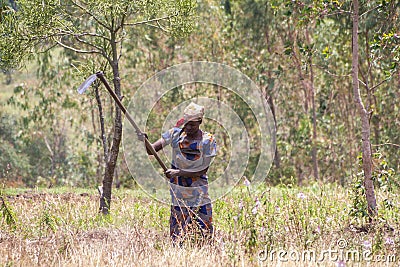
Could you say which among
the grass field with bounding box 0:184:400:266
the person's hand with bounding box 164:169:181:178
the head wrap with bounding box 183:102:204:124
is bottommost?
the grass field with bounding box 0:184:400:266

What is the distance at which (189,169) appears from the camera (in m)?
6.34

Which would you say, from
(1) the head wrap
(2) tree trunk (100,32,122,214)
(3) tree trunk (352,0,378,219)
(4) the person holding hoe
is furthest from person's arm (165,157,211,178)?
(3) tree trunk (352,0,378,219)

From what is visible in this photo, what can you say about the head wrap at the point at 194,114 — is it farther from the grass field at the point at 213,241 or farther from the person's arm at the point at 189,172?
the grass field at the point at 213,241

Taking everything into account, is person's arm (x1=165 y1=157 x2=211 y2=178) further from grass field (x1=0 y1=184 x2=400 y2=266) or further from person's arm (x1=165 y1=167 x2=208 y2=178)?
grass field (x1=0 y1=184 x2=400 y2=266)

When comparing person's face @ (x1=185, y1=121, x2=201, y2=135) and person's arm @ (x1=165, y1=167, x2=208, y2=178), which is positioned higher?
person's face @ (x1=185, y1=121, x2=201, y2=135)

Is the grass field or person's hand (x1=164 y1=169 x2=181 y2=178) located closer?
the grass field

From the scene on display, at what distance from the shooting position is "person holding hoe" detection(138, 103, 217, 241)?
6.26m

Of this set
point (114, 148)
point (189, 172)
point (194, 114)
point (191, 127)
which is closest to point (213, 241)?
point (189, 172)

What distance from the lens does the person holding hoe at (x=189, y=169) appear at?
20.5 ft

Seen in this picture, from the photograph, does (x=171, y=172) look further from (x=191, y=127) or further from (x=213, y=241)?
(x=213, y=241)

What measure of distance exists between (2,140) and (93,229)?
19.0 meters

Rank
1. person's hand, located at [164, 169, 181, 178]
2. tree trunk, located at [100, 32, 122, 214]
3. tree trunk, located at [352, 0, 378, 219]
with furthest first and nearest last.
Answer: tree trunk, located at [100, 32, 122, 214], tree trunk, located at [352, 0, 378, 219], person's hand, located at [164, 169, 181, 178]

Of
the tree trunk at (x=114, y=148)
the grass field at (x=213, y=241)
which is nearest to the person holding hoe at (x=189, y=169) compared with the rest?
the grass field at (x=213, y=241)

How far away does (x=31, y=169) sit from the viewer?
24766 millimetres
